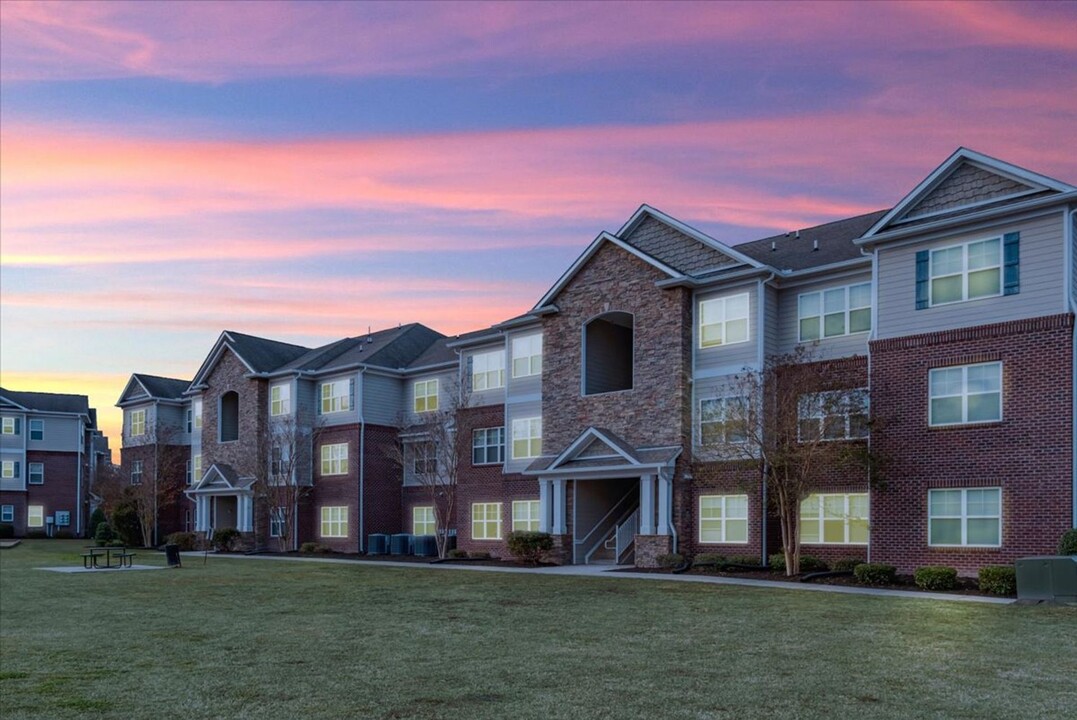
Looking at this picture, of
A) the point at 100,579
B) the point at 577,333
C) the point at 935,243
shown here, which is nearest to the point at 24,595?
the point at 100,579

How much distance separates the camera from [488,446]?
39281 millimetres

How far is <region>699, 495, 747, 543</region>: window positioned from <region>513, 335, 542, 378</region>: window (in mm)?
9177

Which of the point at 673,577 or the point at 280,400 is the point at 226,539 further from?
the point at 673,577

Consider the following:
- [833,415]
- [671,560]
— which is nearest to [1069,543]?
[833,415]

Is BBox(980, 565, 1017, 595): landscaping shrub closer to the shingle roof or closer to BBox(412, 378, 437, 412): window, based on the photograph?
BBox(412, 378, 437, 412): window

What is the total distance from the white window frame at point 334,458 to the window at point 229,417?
747 centimetres

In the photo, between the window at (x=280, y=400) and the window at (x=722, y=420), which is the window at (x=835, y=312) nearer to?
the window at (x=722, y=420)

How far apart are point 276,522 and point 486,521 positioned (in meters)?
13.8

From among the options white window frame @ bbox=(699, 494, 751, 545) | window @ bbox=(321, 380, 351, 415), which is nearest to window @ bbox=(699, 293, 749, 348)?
white window frame @ bbox=(699, 494, 751, 545)

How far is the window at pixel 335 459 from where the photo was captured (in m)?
44.4

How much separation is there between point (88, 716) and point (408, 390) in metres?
36.2

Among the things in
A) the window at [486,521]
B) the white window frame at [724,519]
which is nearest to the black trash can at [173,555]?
the window at [486,521]

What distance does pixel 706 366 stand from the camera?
2953cm

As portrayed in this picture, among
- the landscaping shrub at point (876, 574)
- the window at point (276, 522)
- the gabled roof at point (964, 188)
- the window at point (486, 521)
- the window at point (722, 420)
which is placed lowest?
the window at point (276, 522)
